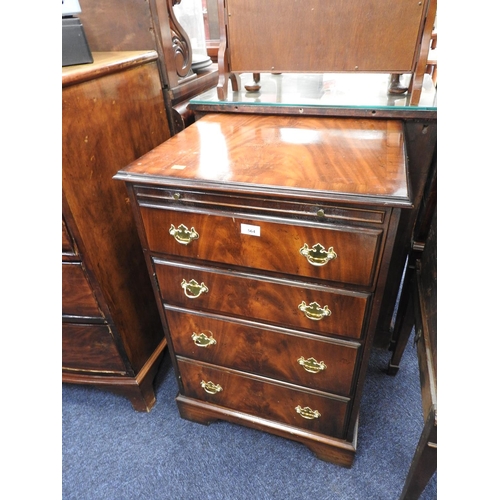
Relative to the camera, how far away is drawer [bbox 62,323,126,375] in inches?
43.6

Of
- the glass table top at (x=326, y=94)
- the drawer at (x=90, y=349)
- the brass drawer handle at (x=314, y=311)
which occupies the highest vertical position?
the glass table top at (x=326, y=94)

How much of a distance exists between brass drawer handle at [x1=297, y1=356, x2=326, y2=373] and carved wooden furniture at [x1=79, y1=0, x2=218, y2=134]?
83cm

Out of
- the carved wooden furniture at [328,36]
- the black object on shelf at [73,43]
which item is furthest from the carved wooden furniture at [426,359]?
the black object on shelf at [73,43]

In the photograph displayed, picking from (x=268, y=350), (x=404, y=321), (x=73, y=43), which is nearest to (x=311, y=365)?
(x=268, y=350)

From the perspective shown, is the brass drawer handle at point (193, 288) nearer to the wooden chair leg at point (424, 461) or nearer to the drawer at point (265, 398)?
the drawer at point (265, 398)

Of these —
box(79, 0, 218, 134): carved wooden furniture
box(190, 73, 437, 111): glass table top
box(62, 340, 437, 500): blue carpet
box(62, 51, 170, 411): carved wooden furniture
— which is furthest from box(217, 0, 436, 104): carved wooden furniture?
box(62, 340, 437, 500): blue carpet

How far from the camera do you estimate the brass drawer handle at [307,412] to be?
3.42ft

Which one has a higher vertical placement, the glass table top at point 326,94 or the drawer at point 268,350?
the glass table top at point 326,94

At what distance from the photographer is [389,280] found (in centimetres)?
122

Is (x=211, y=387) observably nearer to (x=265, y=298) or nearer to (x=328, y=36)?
(x=265, y=298)

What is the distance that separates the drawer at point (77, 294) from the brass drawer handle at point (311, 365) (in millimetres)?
607

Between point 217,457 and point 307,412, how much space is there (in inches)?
14.4
